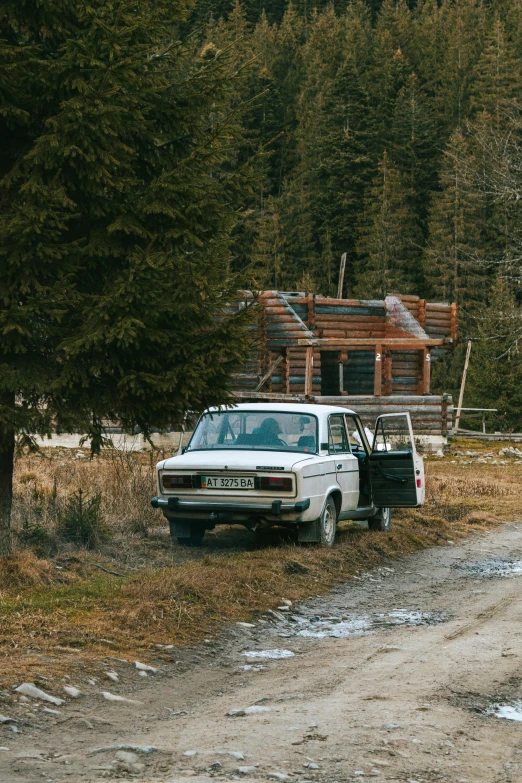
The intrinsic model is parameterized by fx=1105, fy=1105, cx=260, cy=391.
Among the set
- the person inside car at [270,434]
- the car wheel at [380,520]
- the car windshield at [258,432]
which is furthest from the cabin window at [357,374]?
the person inside car at [270,434]

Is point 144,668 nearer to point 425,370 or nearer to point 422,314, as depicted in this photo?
point 425,370

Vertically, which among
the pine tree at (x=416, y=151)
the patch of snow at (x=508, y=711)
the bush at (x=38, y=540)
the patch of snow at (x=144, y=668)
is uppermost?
the pine tree at (x=416, y=151)

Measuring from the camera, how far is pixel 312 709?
240 inches

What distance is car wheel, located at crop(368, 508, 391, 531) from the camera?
1431 cm

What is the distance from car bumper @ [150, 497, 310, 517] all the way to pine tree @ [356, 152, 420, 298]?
209 ft

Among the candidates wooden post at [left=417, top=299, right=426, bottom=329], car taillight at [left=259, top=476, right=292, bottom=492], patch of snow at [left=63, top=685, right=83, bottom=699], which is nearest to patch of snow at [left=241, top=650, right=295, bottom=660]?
patch of snow at [left=63, top=685, right=83, bottom=699]

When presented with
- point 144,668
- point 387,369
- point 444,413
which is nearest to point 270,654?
point 144,668

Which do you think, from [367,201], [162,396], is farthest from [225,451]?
[367,201]

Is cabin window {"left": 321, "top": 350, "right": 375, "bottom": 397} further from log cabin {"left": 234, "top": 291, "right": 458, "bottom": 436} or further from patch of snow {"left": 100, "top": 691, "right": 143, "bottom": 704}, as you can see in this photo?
patch of snow {"left": 100, "top": 691, "right": 143, "bottom": 704}

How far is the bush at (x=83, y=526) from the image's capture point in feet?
39.2

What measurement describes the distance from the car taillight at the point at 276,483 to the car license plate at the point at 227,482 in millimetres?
117

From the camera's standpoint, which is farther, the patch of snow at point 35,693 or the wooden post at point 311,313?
the wooden post at point 311,313

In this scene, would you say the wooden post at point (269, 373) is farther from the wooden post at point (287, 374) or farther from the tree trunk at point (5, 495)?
the tree trunk at point (5, 495)

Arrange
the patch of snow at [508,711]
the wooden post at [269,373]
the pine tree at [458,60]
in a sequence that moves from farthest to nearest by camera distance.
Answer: the pine tree at [458,60], the wooden post at [269,373], the patch of snow at [508,711]
